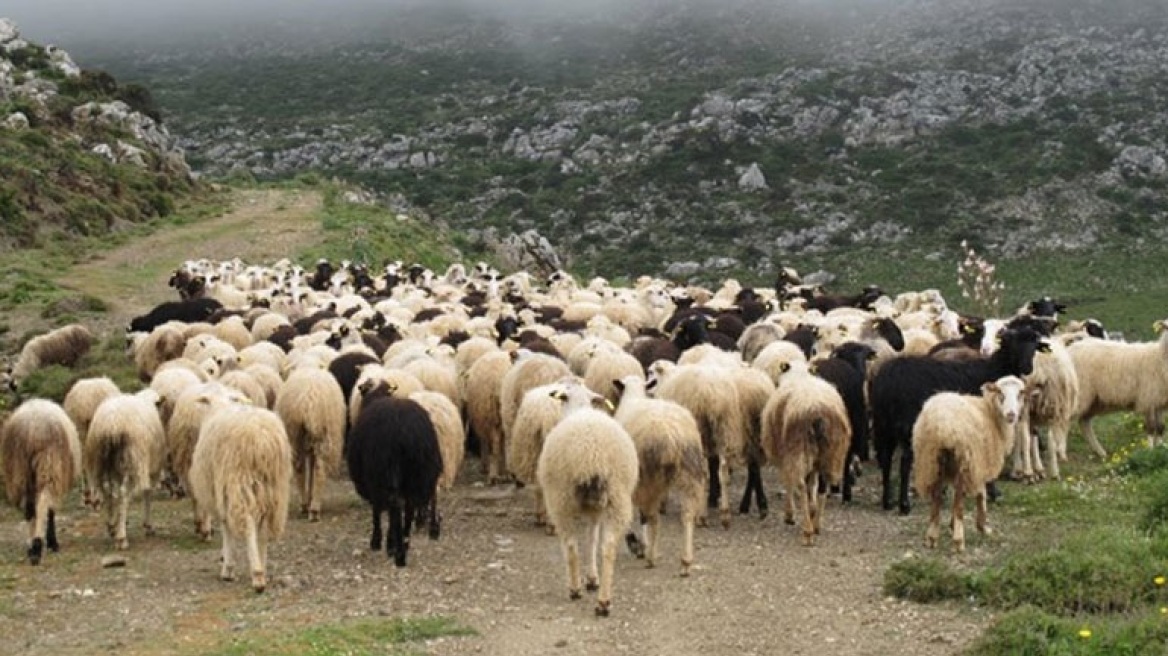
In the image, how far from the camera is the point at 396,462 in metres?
12.8

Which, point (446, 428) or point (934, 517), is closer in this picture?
point (934, 517)

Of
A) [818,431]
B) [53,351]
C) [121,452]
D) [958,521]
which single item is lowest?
[958,521]

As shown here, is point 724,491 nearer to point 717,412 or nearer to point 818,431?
point 717,412

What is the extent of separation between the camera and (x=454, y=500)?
631 inches

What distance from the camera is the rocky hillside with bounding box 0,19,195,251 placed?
44094mm

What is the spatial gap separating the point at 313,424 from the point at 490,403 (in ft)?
9.68

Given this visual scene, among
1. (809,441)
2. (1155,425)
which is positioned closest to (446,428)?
(809,441)

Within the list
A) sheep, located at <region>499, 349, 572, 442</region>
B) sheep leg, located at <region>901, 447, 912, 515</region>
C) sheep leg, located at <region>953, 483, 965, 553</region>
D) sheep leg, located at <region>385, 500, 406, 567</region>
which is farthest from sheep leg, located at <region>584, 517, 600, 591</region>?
sheep leg, located at <region>901, 447, 912, 515</region>

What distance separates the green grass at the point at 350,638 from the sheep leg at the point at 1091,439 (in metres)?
11.1

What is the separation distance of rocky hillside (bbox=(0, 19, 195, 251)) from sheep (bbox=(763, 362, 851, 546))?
34.2m

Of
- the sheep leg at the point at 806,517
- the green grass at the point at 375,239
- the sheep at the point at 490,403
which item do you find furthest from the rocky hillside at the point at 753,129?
the sheep leg at the point at 806,517

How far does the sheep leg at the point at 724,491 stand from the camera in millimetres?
14188

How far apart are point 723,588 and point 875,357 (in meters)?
6.45

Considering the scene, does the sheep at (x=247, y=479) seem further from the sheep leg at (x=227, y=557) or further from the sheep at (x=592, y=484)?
the sheep at (x=592, y=484)
